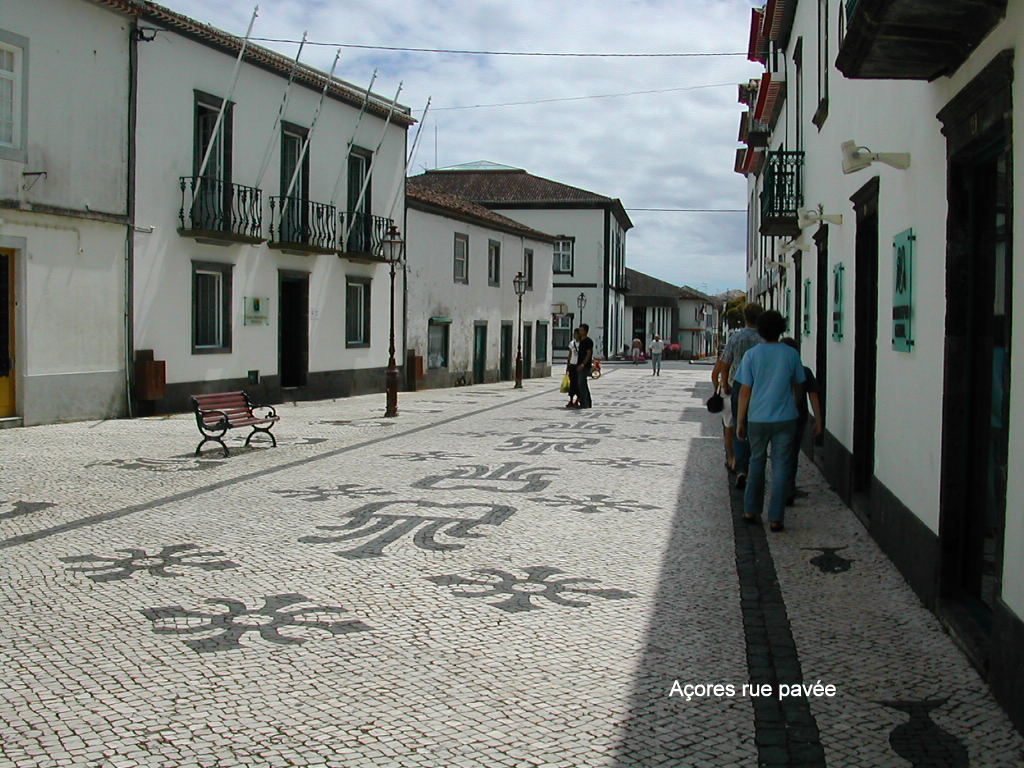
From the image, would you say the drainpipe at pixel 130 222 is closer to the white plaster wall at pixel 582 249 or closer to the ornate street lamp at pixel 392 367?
the ornate street lamp at pixel 392 367

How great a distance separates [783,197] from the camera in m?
14.8

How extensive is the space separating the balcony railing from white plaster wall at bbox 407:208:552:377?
556 inches

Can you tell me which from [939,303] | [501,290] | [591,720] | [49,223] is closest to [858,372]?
[939,303]

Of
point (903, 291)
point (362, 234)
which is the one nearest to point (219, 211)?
point (362, 234)

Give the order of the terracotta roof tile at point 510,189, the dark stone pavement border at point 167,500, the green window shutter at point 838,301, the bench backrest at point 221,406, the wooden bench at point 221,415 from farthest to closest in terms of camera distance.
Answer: the terracotta roof tile at point 510,189 < the bench backrest at point 221,406 < the wooden bench at point 221,415 < the green window shutter at point 838,301 < the dark stone pavement border at point 167,500

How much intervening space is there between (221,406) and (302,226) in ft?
31.4

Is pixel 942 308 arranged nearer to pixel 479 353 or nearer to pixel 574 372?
pixel 574 372

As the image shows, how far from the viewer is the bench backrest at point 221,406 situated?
12.4 m

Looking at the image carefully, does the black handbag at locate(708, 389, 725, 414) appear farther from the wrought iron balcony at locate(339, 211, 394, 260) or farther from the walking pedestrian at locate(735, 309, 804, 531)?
the wrought iron balcony at locate(339, 211, 394, 260)

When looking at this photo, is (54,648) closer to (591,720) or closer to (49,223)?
(591,720)

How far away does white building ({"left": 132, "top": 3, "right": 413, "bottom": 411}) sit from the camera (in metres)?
17.5

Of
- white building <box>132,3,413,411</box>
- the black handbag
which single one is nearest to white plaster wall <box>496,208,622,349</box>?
white building <box>132,3,413,411</box>

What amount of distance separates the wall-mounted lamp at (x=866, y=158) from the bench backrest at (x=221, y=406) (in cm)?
806

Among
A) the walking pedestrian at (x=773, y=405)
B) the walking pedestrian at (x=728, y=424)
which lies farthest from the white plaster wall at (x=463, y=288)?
the walking pedestrian at (x=773, y=405)
